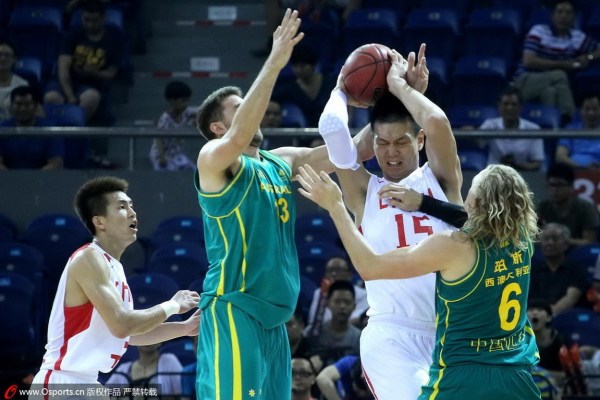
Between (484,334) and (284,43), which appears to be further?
(284,43)

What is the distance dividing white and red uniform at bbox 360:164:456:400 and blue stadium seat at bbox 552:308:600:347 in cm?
383

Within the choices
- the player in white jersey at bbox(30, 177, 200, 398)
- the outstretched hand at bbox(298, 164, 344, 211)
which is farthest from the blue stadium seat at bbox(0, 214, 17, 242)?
the outstretched hand at bbox(298, 164, 344, 211)

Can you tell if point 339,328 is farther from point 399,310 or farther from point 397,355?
point 397,355

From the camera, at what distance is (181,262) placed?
35.1 feet

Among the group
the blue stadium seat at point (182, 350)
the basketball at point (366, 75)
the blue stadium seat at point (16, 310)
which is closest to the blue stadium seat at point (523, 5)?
the blue stadium seat at point (182, 350)

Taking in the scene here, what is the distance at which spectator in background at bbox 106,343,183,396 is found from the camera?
30.6ft

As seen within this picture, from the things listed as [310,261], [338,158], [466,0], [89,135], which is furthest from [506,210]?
[466,0]

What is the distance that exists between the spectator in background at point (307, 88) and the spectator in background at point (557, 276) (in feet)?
9.30

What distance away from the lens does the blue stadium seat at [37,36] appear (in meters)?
13.8

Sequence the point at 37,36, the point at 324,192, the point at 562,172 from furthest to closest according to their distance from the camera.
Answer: the point at 37,36 < the point at 562,172 < the point at 324,192

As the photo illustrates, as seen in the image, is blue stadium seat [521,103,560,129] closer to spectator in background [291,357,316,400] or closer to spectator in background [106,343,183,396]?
spectator in background [291,357,316,400]

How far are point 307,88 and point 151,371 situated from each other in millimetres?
3781

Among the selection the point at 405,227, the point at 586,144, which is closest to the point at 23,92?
→ the point at 586,144

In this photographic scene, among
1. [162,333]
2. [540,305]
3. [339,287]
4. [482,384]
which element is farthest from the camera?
[339,287]
